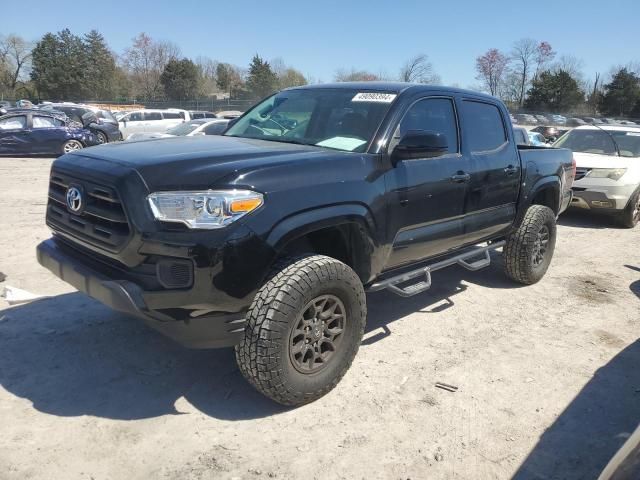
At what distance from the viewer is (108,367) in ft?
11.6

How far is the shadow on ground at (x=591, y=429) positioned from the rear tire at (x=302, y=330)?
120 cm

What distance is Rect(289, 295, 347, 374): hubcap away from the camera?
3.03 meters

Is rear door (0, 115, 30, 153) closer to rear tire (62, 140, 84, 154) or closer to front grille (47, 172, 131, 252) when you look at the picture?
rear tire (62, 140, 84, 154)

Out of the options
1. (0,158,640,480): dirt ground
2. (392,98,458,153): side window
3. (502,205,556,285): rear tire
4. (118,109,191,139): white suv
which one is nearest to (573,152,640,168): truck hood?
(502,205,556,285): rear tire

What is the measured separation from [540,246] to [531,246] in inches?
13.6

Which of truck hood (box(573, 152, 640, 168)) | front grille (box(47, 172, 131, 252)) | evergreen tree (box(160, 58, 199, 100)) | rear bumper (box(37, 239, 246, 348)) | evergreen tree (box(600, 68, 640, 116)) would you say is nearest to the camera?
rear bumper (box(37, 239, 246, 348))

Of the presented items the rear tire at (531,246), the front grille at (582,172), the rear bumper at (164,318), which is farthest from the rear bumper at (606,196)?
the rear bumper at (164,318)

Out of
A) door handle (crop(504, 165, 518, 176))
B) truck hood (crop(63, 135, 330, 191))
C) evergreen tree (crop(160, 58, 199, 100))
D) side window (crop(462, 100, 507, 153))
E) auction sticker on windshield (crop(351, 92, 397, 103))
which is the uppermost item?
evergreen tree (crop(160, 58, 199, 100))

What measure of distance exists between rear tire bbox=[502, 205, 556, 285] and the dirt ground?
1.63 ft

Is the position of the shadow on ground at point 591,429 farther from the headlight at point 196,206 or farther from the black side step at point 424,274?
the headlight at point 196,206

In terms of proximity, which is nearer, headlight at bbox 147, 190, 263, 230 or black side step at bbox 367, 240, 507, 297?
headlight at bbox 147, 190, 263, 230

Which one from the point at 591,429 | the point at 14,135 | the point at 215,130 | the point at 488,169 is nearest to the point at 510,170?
the point at 488,169

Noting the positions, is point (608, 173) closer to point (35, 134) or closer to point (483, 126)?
point (483, 126)

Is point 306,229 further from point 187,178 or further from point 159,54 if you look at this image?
point 159,54
